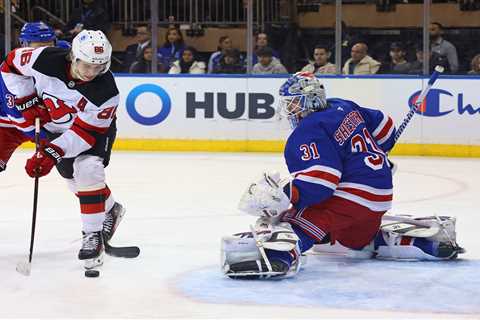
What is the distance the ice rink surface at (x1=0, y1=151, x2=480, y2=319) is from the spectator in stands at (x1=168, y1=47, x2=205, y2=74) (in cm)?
295

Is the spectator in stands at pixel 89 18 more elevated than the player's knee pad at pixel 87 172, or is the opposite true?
the spectator in stands at pixel 89 18

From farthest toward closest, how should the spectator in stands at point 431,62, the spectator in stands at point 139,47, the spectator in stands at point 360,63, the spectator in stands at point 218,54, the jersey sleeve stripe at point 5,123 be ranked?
the spectator in stands at point 139,47, the spectator in stands at point 218,54, the spectator in stands at point 360,63, the spectator in stands at point 431,62, the jersey sleeve stripe at point 5,123

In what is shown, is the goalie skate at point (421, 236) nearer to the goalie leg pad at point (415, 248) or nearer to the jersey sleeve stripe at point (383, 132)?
the goalie leg pad at point (415, 248)

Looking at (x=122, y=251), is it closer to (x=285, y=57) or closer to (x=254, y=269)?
(x=254, y=269)

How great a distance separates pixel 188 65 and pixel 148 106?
54cm

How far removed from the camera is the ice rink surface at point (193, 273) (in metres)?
3.73

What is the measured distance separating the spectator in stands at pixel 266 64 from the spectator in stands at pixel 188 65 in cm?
52

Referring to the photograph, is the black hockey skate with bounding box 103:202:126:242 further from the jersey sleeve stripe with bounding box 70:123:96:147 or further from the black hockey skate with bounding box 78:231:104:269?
the jersey sleeve stripe with bounding box 70:123:96:147

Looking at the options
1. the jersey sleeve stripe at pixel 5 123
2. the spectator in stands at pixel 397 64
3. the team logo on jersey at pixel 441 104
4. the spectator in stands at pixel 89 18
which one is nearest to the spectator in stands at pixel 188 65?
the spectator in stands at pixel 89 18

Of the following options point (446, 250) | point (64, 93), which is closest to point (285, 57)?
point (446, 250)

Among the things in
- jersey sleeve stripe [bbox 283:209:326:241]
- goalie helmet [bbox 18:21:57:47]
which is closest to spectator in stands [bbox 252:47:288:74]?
goalie helmet [bbox 18:21:57:47]

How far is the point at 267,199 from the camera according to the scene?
4172 mm

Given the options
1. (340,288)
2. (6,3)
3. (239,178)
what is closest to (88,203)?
(340,288)

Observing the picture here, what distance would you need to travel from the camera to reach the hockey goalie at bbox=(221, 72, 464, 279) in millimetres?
4191
